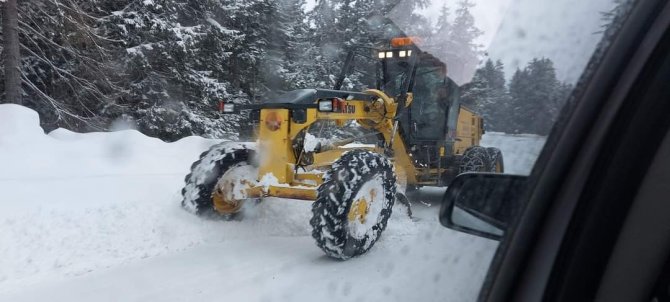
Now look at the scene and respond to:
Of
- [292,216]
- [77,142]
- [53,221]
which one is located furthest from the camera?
[77,142]

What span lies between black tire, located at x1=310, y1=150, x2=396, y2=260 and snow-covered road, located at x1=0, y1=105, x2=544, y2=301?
0.18m

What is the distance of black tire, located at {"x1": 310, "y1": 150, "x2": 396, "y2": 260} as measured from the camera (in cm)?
511

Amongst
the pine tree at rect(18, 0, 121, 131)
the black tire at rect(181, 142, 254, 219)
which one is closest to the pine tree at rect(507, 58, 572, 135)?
the black tire at rect(181, 142, 254, 219)

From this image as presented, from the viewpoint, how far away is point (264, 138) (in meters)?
6.22

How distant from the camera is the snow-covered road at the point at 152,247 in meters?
4.34

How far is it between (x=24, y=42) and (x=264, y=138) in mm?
12733

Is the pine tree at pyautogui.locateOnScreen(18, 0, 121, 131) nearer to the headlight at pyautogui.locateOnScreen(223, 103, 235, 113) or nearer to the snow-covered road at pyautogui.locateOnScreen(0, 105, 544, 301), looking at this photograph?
the snow-covered road at pyautogui.locateOnScreen(0, 105, 544, 301)

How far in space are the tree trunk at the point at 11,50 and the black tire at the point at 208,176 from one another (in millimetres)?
9169

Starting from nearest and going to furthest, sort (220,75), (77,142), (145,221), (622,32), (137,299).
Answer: (622,32), (137,299), (145,221), (77,142), (220,75)

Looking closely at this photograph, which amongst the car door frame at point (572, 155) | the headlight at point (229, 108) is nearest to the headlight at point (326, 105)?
the headlight at point (229, 108)

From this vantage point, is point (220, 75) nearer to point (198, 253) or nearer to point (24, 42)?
point (24, 42)

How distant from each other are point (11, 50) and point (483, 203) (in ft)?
47.4

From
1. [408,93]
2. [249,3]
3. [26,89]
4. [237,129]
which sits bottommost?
[237,129]

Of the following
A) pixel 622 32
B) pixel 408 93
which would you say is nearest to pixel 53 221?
pixel 408 93
